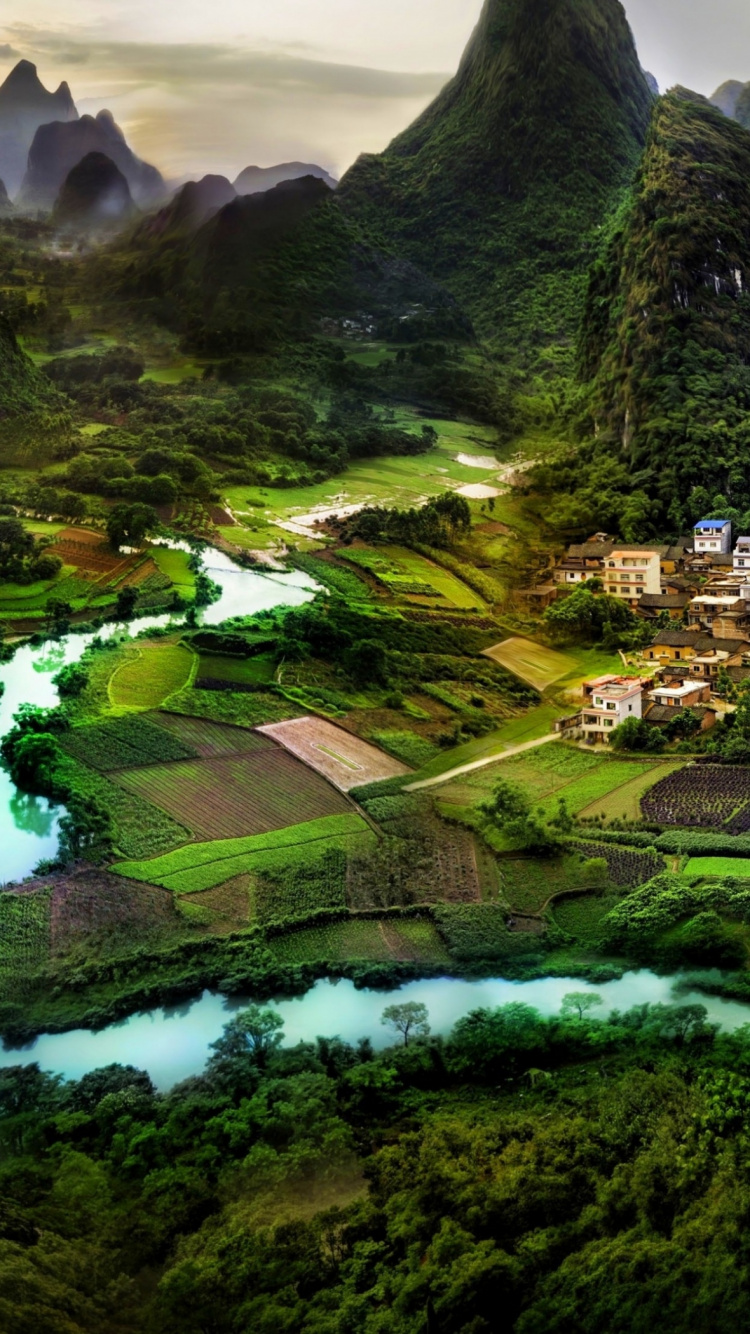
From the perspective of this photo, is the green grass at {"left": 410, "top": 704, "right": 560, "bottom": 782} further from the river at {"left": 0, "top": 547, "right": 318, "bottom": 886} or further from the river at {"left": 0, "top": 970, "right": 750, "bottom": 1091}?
the river at {"left": 0, "top": 547, "right": 318, "bottom": 886}

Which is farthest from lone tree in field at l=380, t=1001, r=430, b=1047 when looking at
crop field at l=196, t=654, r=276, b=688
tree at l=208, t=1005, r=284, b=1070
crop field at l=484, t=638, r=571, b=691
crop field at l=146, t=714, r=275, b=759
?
crop field at l=484, t=638, r=571, b=691

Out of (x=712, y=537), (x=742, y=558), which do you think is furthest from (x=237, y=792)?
(x=712, y=537)

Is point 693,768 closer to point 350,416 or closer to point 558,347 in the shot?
point 350,416

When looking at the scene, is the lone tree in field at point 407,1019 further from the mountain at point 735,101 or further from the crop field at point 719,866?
the mountain at point 735,101

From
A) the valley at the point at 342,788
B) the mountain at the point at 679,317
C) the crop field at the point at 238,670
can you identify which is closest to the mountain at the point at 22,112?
the valley at the point at 342,788

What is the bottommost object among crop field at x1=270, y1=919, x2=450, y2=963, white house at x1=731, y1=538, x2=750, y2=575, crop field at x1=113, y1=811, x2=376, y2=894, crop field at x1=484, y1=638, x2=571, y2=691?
crop field at x1=270, y1=919, x2=450, y2=963

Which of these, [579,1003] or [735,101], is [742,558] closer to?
[579,1003]

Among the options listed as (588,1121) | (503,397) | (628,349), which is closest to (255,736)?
(588,1121)
